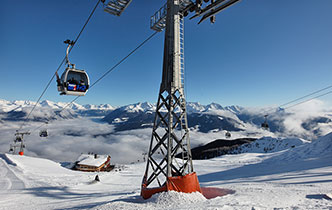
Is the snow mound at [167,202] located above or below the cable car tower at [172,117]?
below

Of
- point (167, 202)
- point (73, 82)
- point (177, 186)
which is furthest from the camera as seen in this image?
point (73, 82)

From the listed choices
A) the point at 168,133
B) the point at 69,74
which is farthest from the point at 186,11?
the point at 69,74

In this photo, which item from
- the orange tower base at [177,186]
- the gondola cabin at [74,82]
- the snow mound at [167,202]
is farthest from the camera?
the gondola cabin at [74,82]

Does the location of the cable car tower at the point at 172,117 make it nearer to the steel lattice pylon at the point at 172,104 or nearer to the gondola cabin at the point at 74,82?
the steel lattice pylon at the point at 172,104

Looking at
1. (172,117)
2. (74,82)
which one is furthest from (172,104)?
(74,82)

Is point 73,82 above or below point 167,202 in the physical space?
above

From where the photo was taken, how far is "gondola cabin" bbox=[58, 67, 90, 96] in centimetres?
1143

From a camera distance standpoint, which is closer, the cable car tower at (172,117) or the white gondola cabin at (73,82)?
Result: the cable car tower at (172,117)

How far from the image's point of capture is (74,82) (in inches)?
470

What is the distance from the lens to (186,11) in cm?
982

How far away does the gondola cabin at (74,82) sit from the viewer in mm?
11430

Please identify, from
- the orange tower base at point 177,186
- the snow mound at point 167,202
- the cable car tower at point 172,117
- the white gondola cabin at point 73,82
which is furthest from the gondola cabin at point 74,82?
the orange tower base at point 177,186

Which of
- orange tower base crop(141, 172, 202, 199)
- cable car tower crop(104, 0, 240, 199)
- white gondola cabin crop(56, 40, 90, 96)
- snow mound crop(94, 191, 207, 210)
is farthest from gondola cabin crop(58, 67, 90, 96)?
orange tower base crop(141, 172, 202, 199)

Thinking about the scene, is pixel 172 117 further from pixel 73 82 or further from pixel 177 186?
pixel 73 82
